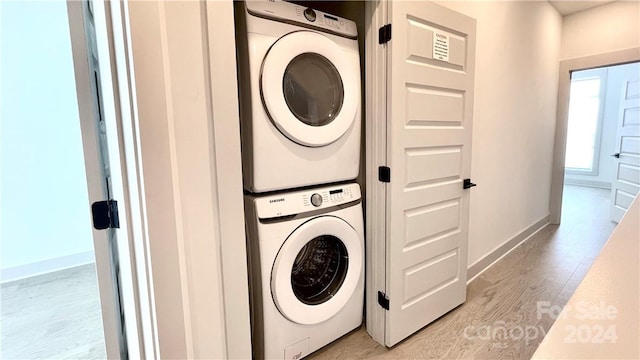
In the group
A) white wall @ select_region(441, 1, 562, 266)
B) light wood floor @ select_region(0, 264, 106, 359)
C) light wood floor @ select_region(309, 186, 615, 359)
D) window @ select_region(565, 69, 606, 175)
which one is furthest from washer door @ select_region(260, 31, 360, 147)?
window @ select_region(565, 69, 606, 175)

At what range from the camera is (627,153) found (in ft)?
11.7

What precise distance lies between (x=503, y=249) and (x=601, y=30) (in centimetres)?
270

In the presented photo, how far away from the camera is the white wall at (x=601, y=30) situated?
3.05 meters

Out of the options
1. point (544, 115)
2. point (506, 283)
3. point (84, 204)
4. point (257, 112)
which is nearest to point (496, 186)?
point (506, 283)

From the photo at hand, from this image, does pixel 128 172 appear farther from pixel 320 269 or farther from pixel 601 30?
pixel 601 30

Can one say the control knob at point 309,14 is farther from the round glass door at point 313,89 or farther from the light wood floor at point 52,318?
the light wood floor at point 52,318

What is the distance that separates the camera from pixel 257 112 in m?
1.24

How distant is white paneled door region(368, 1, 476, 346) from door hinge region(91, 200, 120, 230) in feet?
3.90

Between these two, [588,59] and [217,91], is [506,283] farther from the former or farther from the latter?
[588,59]

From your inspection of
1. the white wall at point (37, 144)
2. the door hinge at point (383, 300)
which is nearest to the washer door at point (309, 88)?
the door hinge at point (383, 300)

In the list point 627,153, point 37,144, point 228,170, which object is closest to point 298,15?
point 228,170

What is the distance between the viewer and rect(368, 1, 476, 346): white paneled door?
1.51 meters

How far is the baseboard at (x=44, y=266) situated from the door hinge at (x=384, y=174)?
254 cm

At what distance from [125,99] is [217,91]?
0.25 m
